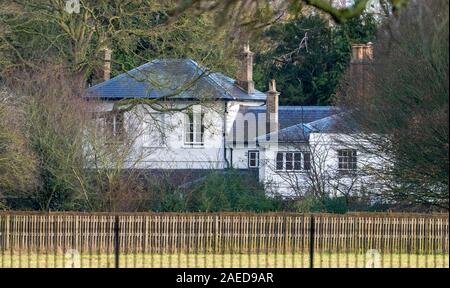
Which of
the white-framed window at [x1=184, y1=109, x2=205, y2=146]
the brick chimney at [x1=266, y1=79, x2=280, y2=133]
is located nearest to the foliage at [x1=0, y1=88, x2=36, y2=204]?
the white-framed window at [x1=184, y1=109, x2=205, y2=146]

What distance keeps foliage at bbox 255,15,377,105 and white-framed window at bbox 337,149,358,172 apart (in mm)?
17853

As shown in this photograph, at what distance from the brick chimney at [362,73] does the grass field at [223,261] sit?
9191 millimetres

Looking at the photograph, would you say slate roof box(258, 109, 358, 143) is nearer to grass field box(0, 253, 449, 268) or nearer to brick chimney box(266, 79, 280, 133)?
brick chimney box(266, 79, 280, 133)

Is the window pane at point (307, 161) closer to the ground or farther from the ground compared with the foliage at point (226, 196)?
farther from the ground

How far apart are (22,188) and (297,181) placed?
394 inches

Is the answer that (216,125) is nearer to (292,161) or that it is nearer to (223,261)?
(292,161)

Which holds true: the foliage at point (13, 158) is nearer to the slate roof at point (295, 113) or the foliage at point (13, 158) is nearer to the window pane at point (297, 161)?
the window pane at point (297, 161)

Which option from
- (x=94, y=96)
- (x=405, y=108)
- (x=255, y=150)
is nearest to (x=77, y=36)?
(x=94, y=96)

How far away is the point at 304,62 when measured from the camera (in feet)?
181

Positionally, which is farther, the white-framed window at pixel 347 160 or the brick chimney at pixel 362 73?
the white-framed window at pixel 347 160

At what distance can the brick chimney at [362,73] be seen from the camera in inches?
1203

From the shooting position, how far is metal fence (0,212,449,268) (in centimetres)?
2117

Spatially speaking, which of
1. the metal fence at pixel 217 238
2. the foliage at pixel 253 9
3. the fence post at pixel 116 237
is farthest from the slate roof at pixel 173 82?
the foliage at pixel 253 9

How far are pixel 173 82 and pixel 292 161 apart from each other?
5734 mm
